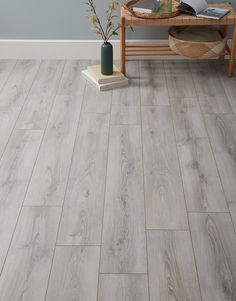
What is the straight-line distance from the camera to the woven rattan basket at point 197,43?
3262 millimetres

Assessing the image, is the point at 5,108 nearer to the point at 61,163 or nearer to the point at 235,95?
the point at 61,163

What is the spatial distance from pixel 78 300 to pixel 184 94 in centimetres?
178

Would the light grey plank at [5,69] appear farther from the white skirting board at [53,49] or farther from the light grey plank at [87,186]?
the light grey plank at [87,186]

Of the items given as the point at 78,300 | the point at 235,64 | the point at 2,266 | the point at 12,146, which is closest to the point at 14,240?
the point at 2,266

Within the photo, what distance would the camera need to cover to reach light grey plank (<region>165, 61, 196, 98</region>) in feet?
10.8

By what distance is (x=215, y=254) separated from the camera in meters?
2.04

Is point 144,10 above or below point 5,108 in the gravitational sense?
above

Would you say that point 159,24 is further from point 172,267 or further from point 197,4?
point 172,267

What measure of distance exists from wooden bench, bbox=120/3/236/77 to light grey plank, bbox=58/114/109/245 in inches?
25.0

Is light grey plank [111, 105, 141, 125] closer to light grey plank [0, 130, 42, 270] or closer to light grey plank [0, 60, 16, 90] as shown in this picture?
light grey plank [0, 130, 42, 270]

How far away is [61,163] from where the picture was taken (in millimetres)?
2602

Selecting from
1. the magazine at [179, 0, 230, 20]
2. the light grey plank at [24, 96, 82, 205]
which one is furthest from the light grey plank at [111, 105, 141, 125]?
the magazine at [179, 0, 230, 20]

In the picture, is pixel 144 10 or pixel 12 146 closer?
pixel 12 146

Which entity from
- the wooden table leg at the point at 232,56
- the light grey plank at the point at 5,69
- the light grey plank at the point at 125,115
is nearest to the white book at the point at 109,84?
the light grey plank at the point at 125,115
